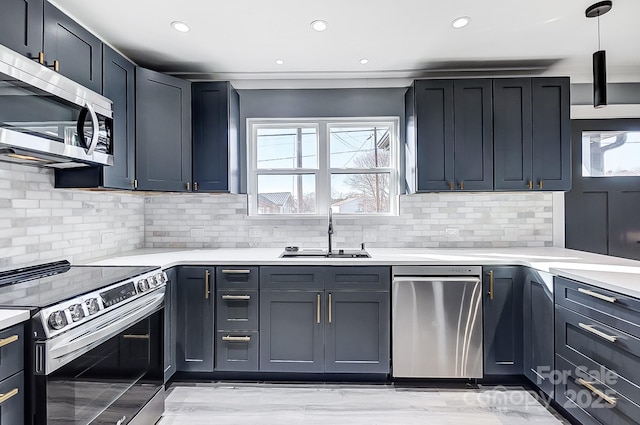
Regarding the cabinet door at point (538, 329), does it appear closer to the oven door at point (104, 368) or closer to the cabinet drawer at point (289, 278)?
the cabinet drawer at point (289, 278)

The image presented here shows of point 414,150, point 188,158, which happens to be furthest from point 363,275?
point 188,158

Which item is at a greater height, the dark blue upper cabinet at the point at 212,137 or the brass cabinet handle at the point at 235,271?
the dark blue upper cabinet at the point at 212,137

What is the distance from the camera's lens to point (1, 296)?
1.52 metres

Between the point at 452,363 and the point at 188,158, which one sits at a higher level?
the point at 188,158

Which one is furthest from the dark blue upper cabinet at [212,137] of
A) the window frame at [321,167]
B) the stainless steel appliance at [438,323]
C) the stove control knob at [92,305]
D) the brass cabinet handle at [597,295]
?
the brass cabinet handle at [597,295]

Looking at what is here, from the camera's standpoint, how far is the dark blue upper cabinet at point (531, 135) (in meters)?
2.89

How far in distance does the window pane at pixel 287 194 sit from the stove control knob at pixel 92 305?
1.91 m

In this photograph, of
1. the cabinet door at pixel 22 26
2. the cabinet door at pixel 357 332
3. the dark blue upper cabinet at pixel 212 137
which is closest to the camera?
the cabinet door at pixel 22 26

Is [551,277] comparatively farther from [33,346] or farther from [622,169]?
[33,346]

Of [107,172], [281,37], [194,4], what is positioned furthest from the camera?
[281,37]

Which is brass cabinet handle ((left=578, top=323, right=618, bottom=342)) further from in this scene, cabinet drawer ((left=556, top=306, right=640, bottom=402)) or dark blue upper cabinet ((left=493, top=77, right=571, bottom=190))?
dark blue upper cabinet ((left=493, top=77, right=571, bottom=190))

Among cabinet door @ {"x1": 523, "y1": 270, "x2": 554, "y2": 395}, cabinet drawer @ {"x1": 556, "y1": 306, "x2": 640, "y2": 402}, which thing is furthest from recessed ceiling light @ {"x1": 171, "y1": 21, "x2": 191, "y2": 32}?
cabinet drawer @ {"x1": 556, "y1": 306, "x2": 640, "y2": 402}

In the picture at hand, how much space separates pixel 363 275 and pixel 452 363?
899 mm

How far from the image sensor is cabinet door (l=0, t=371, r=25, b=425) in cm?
120
